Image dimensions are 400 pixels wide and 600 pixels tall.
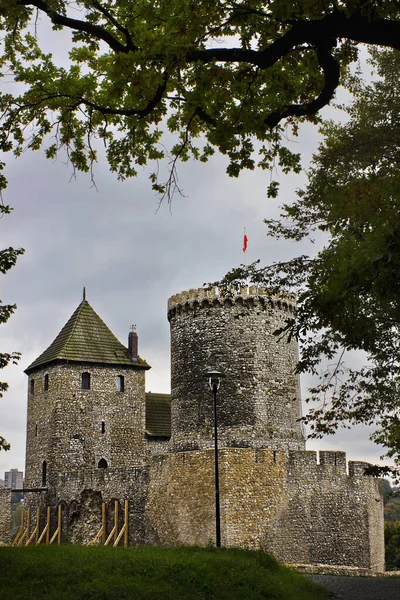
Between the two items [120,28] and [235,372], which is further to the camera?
[235,372]

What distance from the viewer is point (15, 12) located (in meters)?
8.85

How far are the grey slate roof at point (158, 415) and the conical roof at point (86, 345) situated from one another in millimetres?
2752

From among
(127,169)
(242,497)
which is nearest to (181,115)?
(127,169)

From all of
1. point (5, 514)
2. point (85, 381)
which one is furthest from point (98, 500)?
point (85, 381)

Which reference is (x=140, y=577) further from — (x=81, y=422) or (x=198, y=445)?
(x=81, y=422)

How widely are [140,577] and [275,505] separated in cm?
1409

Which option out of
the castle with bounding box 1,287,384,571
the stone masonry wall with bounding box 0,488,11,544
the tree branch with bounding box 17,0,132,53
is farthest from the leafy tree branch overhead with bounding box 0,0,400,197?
the stone masonry wall with bounding box 0,488,11,544

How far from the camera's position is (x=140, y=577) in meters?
11.9

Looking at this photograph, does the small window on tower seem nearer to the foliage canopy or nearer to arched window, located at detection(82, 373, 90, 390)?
arched window, located at detection(82, 373, 90, 390)

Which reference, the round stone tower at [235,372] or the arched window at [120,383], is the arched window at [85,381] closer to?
the arched window at [120,383]

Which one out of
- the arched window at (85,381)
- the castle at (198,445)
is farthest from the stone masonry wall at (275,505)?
the arched window at (85,381)

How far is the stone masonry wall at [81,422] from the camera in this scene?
35.2m

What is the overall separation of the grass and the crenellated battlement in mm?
19147

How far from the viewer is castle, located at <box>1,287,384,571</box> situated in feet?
82.9
